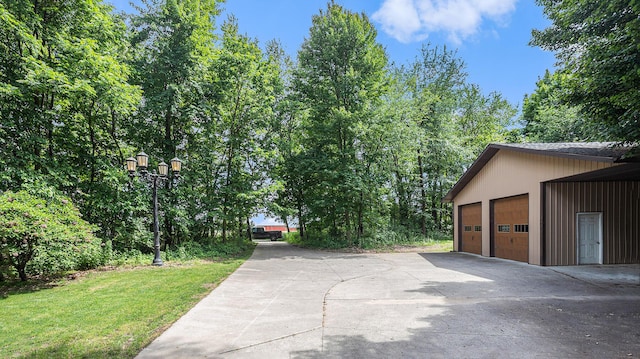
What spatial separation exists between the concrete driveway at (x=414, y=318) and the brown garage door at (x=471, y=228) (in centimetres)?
551

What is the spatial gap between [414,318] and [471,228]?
11.5 m

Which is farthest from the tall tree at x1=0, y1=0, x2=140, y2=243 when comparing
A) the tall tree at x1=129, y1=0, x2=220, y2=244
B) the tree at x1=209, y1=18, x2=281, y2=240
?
the tree at x1=209, y1=18, x2=281, y2=240

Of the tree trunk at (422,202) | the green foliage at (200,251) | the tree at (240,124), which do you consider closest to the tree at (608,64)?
the tree at (240,124)

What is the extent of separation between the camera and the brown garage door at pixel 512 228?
10961 millimetres

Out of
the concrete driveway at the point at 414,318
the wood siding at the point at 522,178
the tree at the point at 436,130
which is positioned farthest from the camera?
the tree at the point at 436,130

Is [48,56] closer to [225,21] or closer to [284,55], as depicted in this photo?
[225,21]

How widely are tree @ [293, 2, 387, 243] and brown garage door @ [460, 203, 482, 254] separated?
4.66 m

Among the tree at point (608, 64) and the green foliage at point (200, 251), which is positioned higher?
the tree at point (608, 64)

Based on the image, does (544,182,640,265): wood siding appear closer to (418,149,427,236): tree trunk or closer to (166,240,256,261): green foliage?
(166,240,256,261): green foliage

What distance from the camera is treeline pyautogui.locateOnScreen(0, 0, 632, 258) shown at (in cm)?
1012

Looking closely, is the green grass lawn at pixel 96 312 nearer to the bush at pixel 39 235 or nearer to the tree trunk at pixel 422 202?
the bush at pixel 39 235

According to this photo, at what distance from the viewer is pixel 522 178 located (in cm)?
1094

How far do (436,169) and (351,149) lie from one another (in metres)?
10.1

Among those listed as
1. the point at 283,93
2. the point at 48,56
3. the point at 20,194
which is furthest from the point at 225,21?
the point at 20,194
